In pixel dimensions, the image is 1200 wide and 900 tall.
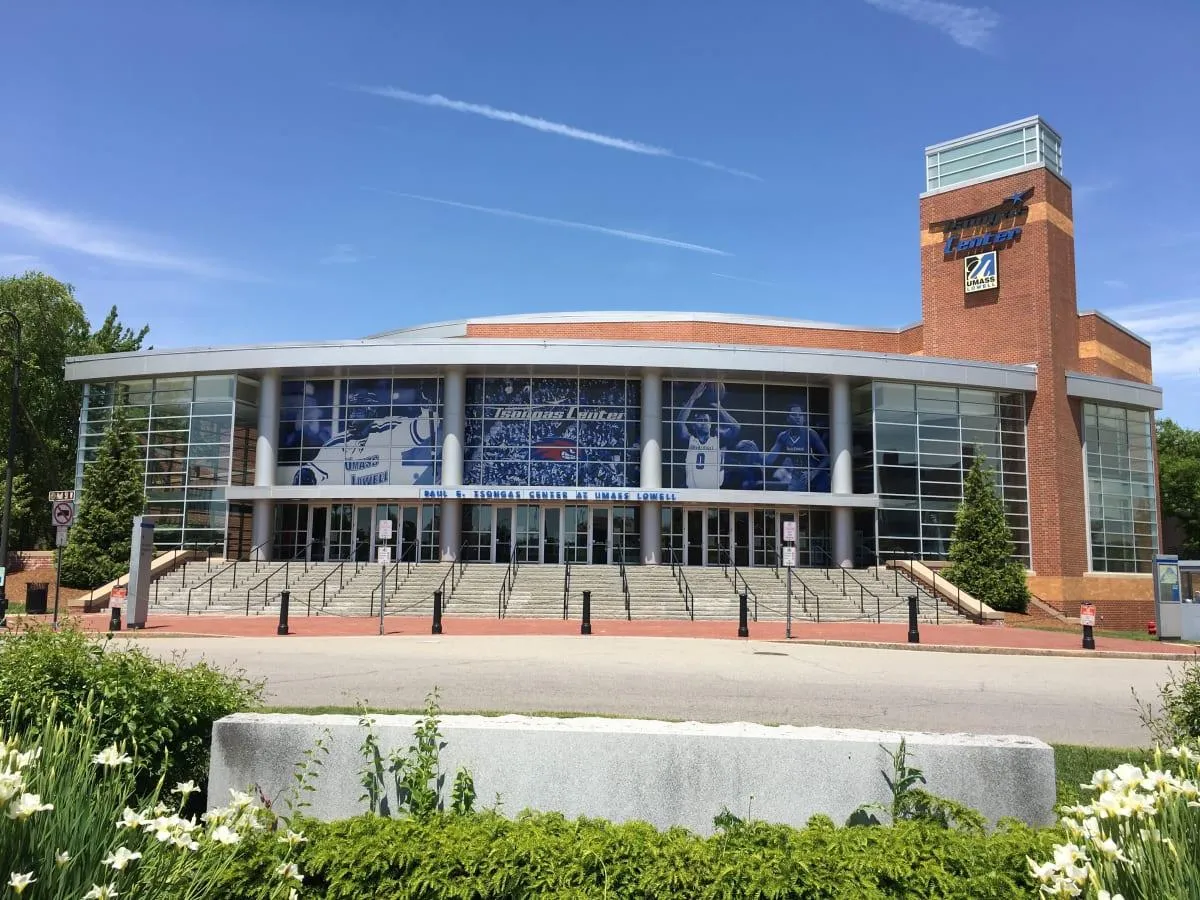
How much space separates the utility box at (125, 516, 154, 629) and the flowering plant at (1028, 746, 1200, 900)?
24.0m

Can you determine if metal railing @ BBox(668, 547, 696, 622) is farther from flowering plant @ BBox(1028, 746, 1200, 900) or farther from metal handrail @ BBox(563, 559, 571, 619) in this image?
flowering plant @ BBox(1028, 746, 1200, 900)

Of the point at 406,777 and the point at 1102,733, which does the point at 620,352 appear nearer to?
the point at 1102,733

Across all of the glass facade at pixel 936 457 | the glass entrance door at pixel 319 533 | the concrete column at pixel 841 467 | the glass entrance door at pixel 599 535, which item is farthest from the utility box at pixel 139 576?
the glass facade at pixel 936 457

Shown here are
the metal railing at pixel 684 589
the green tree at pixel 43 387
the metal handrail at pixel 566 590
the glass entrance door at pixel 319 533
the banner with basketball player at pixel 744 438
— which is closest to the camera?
the metal handrail at pixel 566 590

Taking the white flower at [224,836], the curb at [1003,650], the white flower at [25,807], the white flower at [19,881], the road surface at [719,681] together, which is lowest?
the curb at [1003,650]

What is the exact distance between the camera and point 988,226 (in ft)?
132

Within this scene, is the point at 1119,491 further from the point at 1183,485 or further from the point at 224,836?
the point at 224,836

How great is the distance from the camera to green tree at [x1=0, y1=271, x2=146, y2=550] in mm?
52719

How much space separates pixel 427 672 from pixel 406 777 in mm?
9711

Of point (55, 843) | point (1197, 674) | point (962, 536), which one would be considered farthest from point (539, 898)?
point (962, 536)

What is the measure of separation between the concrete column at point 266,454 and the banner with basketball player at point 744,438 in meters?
17.6

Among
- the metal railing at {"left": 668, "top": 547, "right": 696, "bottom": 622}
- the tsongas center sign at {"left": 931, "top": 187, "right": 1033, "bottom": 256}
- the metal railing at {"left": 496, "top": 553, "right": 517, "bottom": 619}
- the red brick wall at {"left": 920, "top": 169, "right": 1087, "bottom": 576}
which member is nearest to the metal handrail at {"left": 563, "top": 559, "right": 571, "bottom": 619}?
the metal railing at {"left": 496, "top": 553, "right": 517, "bottom": 619}

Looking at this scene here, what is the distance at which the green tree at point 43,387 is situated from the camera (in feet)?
173

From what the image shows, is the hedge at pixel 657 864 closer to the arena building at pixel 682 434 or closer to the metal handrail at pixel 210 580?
the metal handrail at pixel 210 580
